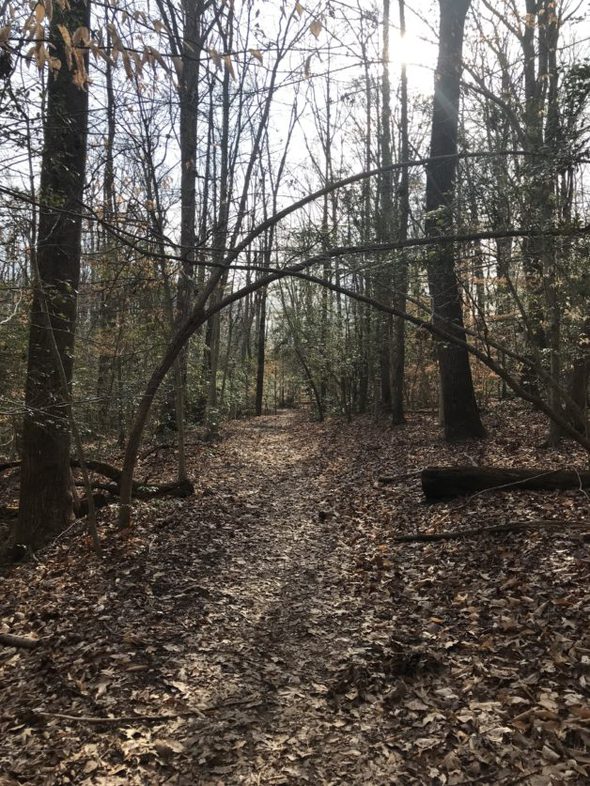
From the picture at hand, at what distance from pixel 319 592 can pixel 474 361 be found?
1285 centimetres

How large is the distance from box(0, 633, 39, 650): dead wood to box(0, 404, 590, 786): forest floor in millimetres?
78

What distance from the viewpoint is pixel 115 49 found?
2551mm

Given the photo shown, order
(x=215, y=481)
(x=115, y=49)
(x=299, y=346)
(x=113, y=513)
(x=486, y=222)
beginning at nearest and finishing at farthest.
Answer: (x=115, y=49) < (x=486, y=222) < (x=113, y=513) < (x=215, y=481) < (x=299, y=346)

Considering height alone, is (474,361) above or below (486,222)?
below

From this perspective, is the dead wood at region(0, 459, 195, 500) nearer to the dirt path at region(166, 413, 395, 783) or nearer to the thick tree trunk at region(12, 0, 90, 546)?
the thick tree trunk at region(12, 0, 90, 546)

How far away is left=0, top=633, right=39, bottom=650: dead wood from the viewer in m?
4.50

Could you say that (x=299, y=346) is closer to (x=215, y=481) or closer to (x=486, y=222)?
(x=215, y=481)

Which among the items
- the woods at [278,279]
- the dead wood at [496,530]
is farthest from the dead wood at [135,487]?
the dead wood at [496,530]

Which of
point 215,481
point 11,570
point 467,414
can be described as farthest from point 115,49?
Answer: point 467,414

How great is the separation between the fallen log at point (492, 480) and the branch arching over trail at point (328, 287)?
716mm

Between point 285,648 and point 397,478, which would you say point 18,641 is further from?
point 397,478

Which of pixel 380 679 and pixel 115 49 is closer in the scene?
pixel 115 49

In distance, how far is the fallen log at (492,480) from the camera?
6.37 meters

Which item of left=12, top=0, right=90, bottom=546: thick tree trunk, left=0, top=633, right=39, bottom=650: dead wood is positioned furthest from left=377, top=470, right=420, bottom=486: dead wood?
left=0, top=633, right=39, bottom=650: dead wood
